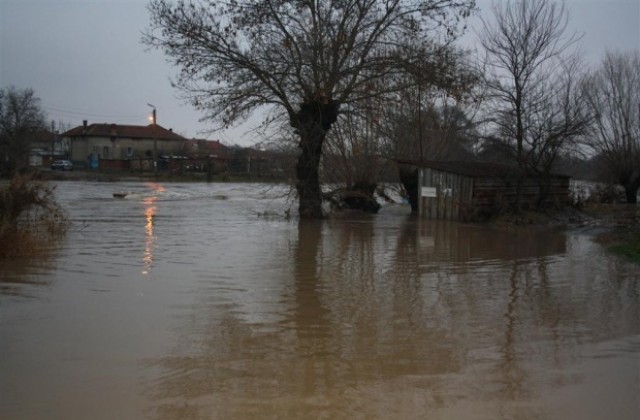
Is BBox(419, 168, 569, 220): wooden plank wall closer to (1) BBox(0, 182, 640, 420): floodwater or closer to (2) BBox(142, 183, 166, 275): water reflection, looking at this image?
(1) BBox(0, 182, 640, 420): floodwater

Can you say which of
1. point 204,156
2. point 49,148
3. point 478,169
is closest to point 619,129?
point 478,169

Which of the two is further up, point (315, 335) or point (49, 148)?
point (49, 148)

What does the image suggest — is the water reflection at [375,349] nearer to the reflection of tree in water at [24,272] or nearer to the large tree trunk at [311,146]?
the reflection of tree in water at [24,272]

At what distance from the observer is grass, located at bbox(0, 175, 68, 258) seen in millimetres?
11773

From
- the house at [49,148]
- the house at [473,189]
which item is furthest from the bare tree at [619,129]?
the house at [49,148]

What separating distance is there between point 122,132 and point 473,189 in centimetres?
7411

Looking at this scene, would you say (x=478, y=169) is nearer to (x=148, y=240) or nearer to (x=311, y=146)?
(x=311, y=146)

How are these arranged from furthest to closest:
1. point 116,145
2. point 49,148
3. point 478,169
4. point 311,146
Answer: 1. point 49,148
2. point 116,145
3. point 478,169
4. point 311,146

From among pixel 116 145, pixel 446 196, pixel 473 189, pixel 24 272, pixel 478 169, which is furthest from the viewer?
pixel 116 145

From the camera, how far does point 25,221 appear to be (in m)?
15.0

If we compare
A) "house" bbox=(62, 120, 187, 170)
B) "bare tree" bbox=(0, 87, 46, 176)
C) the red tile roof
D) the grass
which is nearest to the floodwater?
the grass

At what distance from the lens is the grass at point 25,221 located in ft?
38.6

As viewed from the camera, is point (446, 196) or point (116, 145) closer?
point (446, 196)

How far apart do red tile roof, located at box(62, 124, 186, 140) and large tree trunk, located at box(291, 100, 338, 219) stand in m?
66.5
